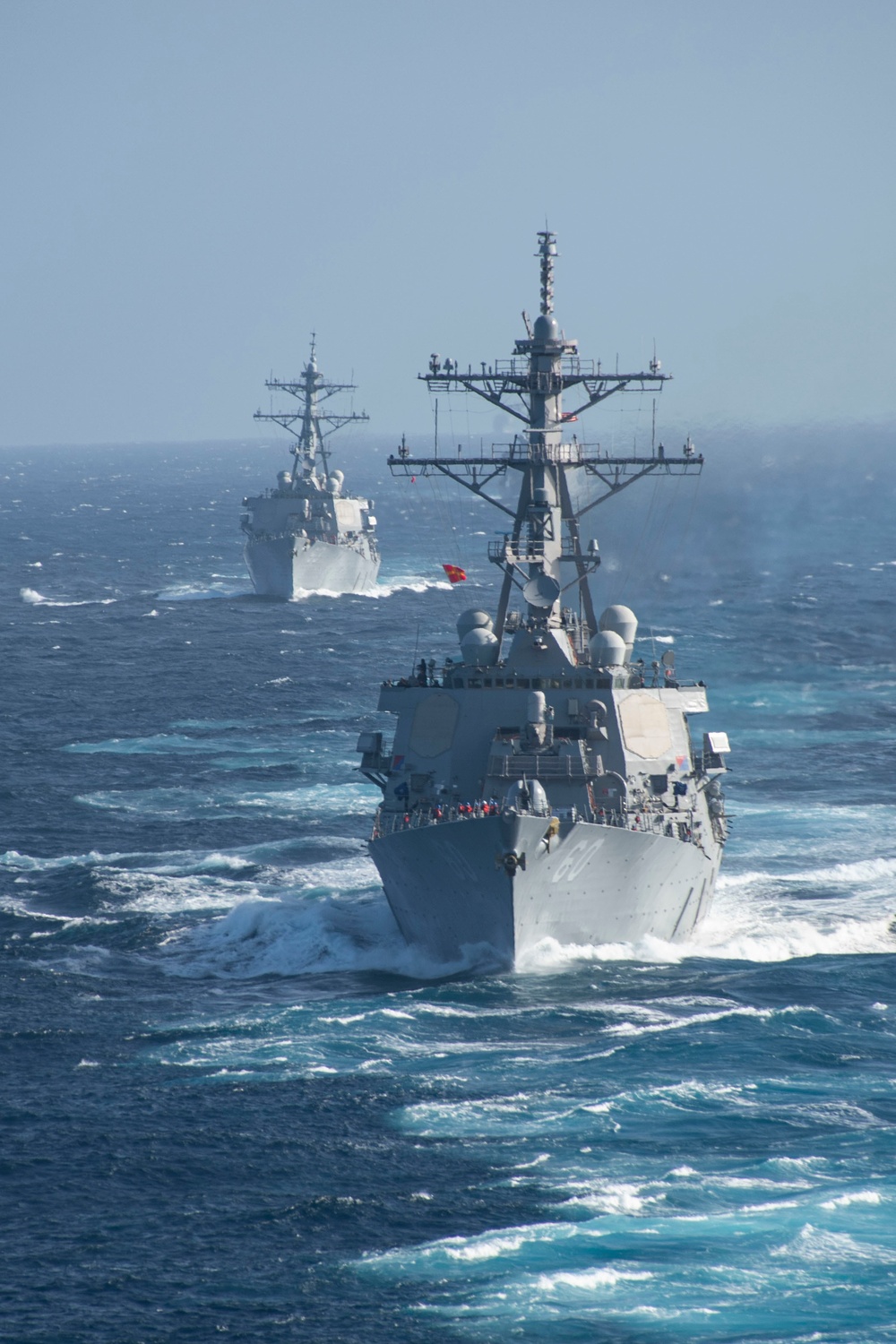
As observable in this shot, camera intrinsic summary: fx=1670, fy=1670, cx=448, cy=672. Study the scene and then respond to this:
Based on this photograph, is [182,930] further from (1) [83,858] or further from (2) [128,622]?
(2) [128,622]

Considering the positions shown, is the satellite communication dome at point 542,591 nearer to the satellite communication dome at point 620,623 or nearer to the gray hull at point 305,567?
the satellite communication dome at point 620,623

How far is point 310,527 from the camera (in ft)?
374

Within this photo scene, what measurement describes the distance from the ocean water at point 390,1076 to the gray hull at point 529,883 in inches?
24.1

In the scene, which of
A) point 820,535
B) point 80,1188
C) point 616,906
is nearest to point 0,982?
→ point 80,1188

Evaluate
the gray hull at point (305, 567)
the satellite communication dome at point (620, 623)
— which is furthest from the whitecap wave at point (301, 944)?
the gray hull at point (305, 567)

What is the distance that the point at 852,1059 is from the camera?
2786cm

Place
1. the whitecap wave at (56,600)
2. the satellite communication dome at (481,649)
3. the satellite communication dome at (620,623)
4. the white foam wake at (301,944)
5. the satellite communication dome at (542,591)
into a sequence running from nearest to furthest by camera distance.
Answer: the white foam wake at (301,944) < the satellite communication dome at (542,591) < the satellite communication dome at (481,649) < the satellite communication dome at (620,623) < the whitecap wave at (56,600)

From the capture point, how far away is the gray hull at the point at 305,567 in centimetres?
10600

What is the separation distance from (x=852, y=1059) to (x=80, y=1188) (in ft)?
41.9

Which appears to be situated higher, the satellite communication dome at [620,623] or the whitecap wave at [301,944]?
the satellite communication dome at [620,623]

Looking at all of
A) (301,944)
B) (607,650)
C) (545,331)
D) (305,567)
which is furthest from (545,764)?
(305,567)

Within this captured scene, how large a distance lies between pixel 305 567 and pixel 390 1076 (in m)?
81.0

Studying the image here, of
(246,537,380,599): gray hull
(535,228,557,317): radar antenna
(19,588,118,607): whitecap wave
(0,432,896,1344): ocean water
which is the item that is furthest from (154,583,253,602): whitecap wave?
(535,228,557,317): radar antenna

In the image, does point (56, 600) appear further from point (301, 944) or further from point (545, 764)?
point (545, 764)
